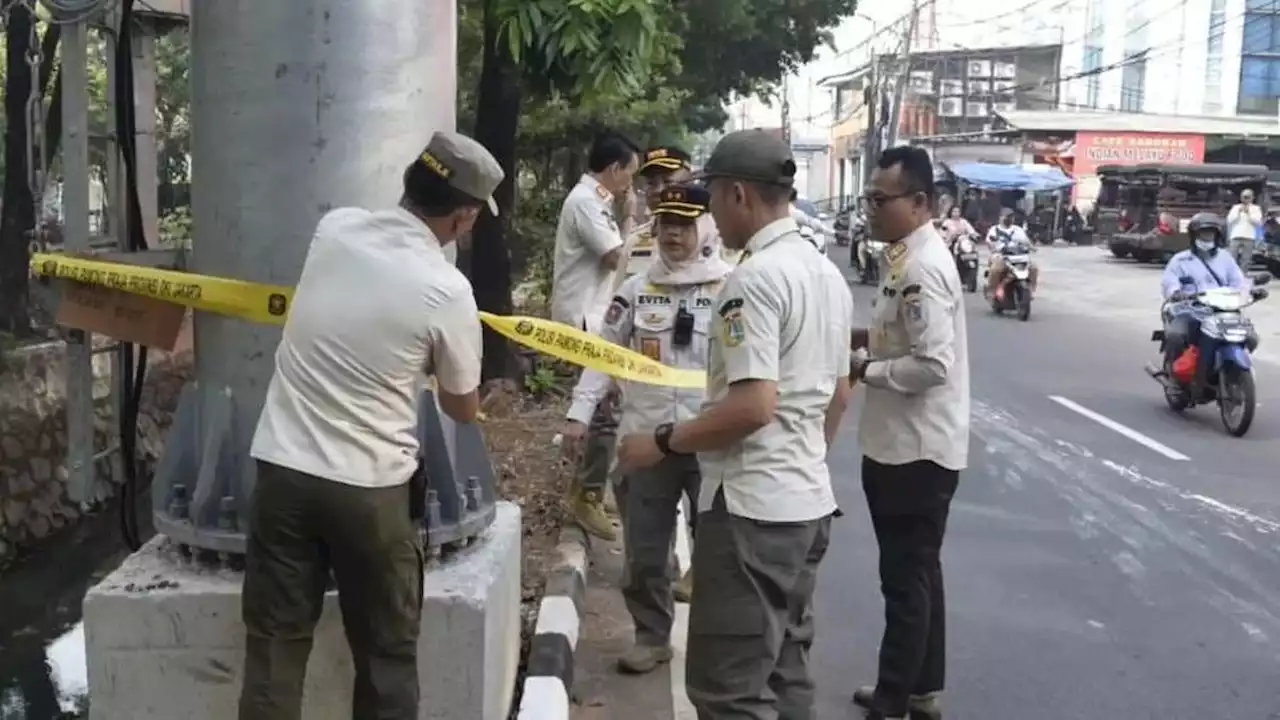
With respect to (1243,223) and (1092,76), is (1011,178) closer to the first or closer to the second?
(1243,223)

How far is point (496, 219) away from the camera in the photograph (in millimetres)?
9828

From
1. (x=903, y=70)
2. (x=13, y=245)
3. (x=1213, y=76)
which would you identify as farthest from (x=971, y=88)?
(x=13, y=245)

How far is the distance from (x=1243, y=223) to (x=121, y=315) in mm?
23517

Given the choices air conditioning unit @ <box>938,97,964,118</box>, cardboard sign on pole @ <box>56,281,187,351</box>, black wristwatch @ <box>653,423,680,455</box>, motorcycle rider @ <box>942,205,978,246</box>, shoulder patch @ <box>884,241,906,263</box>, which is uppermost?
air conditioning unit @ <box>938,97,964,118</box>

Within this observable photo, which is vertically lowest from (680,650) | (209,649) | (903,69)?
(680,650)

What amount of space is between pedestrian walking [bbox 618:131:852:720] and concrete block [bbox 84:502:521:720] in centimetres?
60

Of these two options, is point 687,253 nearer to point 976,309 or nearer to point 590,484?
point 590,484

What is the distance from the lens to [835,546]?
7.13 meters

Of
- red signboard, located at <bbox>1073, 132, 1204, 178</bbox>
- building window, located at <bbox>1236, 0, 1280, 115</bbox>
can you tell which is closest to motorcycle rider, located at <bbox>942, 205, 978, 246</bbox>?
red signboard, located at <bbox>1073, 132, 1204, 178</bbox>

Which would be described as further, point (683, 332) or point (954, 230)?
point (954, 230)

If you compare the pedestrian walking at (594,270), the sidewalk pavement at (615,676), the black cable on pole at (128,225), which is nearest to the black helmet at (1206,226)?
the pedestrian walking at (594,270)

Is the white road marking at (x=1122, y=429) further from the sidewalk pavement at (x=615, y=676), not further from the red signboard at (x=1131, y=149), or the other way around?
the red signboard at (x=1131, y=149)

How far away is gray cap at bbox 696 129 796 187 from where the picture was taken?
338 cm

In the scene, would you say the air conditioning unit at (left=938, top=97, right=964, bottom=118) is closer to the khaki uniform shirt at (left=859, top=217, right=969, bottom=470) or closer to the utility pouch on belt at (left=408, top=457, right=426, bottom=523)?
the khaki uniform shirt at (left=859, top=217, right=969, bottom=470)
